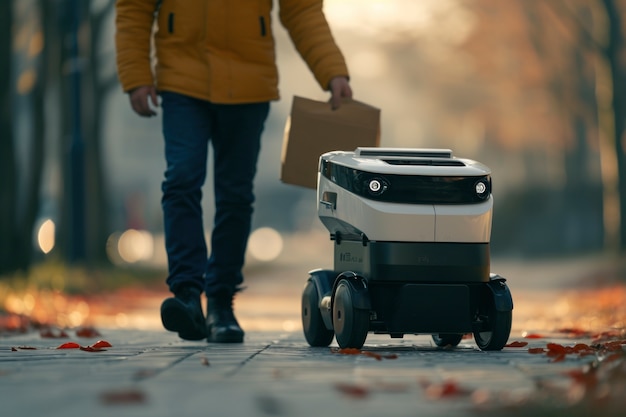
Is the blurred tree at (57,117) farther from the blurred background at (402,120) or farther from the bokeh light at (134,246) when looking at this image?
the bokeh light at (134,246)

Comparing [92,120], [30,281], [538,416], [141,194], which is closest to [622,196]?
[92,120]

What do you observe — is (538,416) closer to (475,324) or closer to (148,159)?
(475,324)

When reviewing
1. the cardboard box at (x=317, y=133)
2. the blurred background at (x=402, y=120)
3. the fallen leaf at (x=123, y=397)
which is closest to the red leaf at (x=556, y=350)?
the cardboard box at (x=317, y=133)

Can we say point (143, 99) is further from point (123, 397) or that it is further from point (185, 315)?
point (123, 397)

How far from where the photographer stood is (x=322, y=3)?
24.2 ft

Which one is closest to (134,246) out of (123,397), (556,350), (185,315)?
(185,315)

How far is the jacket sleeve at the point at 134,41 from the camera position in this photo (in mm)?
7148

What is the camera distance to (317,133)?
699 centimetres

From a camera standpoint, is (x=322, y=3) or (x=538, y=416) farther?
(x=322, y=3)

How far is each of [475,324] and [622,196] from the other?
18.4 metres

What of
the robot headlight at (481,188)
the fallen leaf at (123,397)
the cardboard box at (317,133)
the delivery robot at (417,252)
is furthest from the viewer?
the cardboard box at (317,133)

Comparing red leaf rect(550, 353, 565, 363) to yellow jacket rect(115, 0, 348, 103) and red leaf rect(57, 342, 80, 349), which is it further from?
red leaf rect(57, 342, 80, 349)

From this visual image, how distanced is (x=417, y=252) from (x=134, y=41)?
6.91 feet

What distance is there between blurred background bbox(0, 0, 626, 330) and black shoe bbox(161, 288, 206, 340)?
576 centimetres
